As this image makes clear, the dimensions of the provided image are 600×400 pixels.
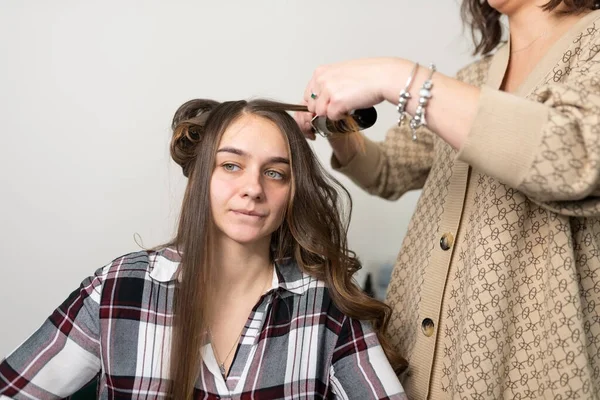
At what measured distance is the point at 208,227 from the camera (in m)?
1.26

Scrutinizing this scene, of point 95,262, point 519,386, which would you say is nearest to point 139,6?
point 95,262

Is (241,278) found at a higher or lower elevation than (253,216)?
lower

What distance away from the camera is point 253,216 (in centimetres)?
123

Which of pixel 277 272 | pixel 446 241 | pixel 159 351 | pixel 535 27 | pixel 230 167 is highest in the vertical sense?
pixel 535 27

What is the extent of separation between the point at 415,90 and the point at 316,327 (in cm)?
54

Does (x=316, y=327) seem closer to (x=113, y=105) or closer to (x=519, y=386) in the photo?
(x=519, y=386)

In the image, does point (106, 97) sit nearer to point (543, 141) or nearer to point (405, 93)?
point (405, 93)

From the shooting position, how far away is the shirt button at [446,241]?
3.86 feet

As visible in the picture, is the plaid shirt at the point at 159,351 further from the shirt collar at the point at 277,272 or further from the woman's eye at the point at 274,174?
the woman's eye at the point at 274,174

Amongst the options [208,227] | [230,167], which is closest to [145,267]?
[208,227]

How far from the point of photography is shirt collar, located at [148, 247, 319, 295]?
1.27 metres


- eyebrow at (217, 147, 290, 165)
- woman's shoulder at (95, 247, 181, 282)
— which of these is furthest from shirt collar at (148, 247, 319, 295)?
Result: eyebrow at (217, 147, 290, 165)

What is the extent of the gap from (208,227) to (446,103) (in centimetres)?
55

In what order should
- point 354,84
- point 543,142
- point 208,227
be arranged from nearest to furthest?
point 543,142 < point 354,84 < point 208,227
